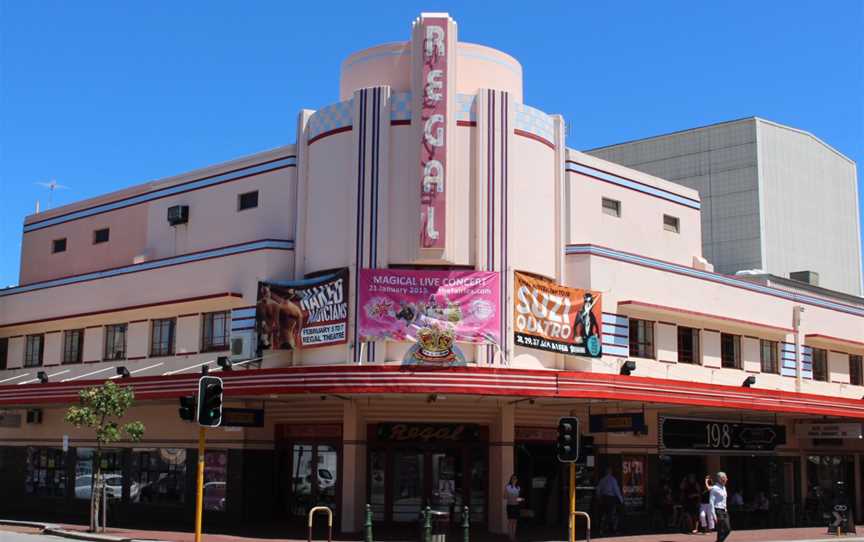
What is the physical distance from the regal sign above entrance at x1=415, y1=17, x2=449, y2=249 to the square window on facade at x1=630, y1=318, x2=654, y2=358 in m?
7.71

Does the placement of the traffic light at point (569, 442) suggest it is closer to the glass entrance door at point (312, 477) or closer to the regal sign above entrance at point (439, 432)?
the regal sign above entrance at point (439, 432)

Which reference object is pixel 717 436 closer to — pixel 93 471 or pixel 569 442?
pixel 569 442

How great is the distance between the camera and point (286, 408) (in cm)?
3228

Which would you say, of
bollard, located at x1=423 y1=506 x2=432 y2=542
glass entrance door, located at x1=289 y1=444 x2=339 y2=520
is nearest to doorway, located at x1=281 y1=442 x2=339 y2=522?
glass entrance door, located at x1=289 y1=444 x2=339 y2=520

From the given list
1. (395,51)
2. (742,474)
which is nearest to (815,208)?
(742,474)

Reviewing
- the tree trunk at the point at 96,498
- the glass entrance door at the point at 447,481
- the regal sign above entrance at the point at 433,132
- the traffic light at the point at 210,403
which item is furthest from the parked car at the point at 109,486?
the traffic light at the point at 210,403

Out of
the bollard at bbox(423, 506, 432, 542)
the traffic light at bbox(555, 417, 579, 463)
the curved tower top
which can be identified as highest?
the curved tower top

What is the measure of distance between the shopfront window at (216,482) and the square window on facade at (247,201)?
25.8ft

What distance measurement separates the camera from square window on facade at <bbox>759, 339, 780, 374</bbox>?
3772 centimetres

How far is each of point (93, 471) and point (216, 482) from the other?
5.24 metres

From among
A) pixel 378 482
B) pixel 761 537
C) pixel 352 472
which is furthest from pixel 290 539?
pixel 761 537

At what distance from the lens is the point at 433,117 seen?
2984 cm

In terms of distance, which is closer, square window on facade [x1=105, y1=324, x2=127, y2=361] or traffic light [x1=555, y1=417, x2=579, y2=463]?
traffic light [x1=555, y1=417, x2=579, y2=463]

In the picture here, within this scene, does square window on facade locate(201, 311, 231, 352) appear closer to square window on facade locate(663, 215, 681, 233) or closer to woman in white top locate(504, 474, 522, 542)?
woman in white top locate(504, 474, 522, 542)
